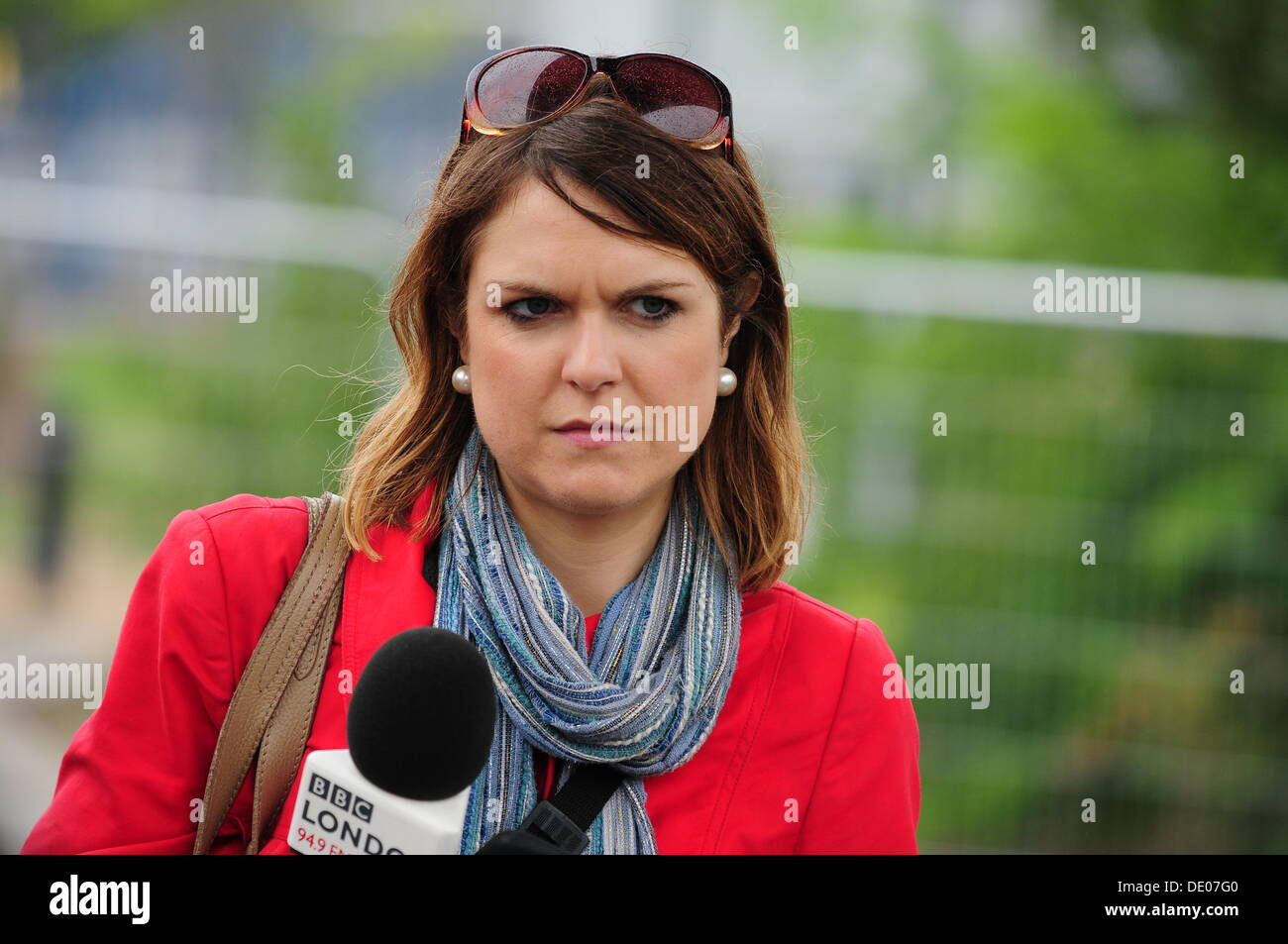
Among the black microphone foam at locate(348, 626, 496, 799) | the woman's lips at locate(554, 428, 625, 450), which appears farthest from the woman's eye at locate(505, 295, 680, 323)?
the black microphone foam at locate(348, 626, 496, 799)

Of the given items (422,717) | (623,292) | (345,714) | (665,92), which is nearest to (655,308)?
(623,292)

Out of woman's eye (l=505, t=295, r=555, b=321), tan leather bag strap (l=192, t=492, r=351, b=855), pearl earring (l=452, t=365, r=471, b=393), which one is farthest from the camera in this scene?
pearl earring (l=452, t=365, r=471, b=393)

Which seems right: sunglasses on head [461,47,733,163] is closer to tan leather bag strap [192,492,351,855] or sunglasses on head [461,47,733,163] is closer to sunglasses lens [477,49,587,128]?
sunglasses lens [477,49,587,128]

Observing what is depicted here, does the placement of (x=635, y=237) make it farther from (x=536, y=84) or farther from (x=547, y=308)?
(x=536, y=84)

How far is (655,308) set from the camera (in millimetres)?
2346

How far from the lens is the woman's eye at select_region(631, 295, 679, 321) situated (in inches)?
91.7

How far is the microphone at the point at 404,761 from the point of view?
156 centimetres

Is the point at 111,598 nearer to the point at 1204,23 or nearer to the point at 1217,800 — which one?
the point at 1217,800

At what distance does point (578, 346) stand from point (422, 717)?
819 mm

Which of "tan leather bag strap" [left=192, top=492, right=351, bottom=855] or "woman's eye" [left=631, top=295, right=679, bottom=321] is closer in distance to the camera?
"tan leather bag strap" [left=192, top=492, right=351, bottom=855]

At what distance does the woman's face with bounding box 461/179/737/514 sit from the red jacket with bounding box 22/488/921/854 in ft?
0.97

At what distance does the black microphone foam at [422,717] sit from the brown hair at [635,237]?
0.74 m

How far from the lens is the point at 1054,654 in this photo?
518 centimetres

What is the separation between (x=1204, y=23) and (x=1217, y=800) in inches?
120
